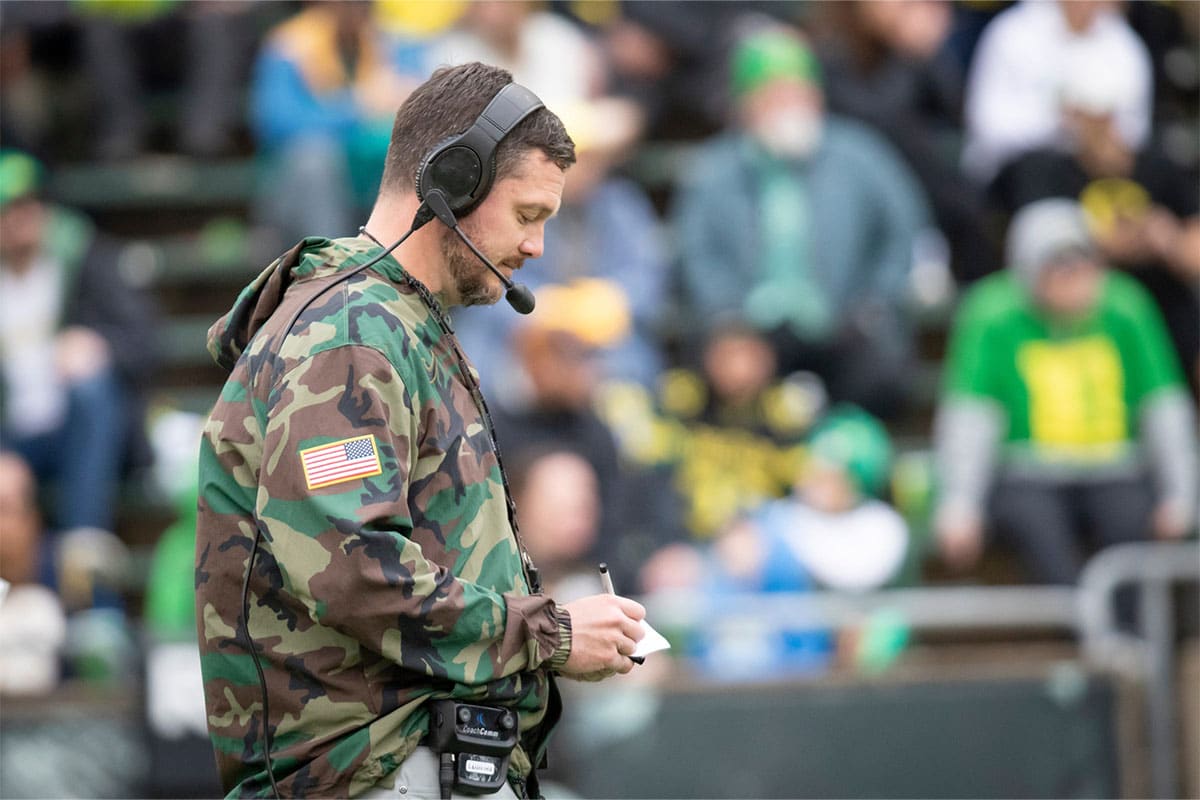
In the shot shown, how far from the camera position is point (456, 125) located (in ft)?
9.96

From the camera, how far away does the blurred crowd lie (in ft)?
24.3

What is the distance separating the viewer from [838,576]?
24.1 ft

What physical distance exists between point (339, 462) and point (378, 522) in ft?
0.36

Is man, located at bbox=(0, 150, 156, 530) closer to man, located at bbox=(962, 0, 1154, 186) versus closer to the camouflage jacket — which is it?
man, located at bbox=(962, 0, 1154, 186)

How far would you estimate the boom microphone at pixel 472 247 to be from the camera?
9.80 ft

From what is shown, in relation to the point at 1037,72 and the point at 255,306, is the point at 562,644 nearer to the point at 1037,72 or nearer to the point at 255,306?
the point at 255,306

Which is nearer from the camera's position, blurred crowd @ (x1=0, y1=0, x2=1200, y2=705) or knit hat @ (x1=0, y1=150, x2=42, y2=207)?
blurred crowd @ (x1=0, y1=0, x2=1200, y2=705)

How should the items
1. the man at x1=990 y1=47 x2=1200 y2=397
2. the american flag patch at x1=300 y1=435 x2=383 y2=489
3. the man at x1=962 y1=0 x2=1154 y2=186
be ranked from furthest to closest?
the man at x1=962 y1=0 x2=1154 y2=186
the man at x1=990 y1=47 x2=1200 y2=397
the american flag patch at x1=300 y1=435 x2=383 y2=489

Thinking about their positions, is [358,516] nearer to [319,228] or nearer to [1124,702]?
[1124,702]

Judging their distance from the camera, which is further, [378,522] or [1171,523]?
[1171,523]

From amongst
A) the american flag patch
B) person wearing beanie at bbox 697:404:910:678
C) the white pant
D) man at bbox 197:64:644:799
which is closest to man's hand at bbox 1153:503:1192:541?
person wearing beanie at bbox 697:404:910:678

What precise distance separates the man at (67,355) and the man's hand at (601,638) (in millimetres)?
5866

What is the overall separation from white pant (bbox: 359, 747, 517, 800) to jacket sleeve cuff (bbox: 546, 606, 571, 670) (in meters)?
0.24

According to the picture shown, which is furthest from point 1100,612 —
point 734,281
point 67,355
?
point 67,355
